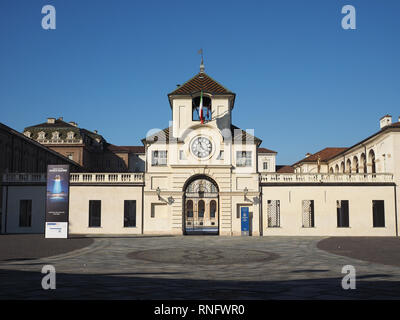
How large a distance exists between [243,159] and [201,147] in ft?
12.7

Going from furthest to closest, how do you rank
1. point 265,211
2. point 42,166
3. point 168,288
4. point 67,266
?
point 42,166, point 265,211, point 67,266, point 168,288

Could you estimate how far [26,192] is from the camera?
126 feet

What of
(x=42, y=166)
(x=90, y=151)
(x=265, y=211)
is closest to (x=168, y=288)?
(x=265, y=211)

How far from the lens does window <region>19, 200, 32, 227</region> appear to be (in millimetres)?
38844

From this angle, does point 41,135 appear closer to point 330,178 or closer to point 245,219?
point 245,219

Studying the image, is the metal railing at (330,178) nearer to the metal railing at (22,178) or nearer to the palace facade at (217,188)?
the palace facade at (217,188)

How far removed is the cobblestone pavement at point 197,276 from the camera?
10.2 metres

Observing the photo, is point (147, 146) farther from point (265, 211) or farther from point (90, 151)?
point (90, 151)

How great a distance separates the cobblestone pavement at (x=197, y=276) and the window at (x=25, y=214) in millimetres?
20332

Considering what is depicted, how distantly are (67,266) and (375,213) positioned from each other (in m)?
34.7

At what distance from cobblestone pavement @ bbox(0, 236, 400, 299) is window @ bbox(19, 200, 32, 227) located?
2033cm

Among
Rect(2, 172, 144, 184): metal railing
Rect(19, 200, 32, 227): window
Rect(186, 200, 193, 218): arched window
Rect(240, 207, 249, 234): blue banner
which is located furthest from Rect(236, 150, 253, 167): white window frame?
Rect(186, 200, 193, 218): arched window

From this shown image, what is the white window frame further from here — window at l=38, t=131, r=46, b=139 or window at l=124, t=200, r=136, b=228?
window at l=38, t=131, r=46, b=139

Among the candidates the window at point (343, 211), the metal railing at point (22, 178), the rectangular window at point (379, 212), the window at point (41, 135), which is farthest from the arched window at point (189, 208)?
the metal railing at point (22, 178)
